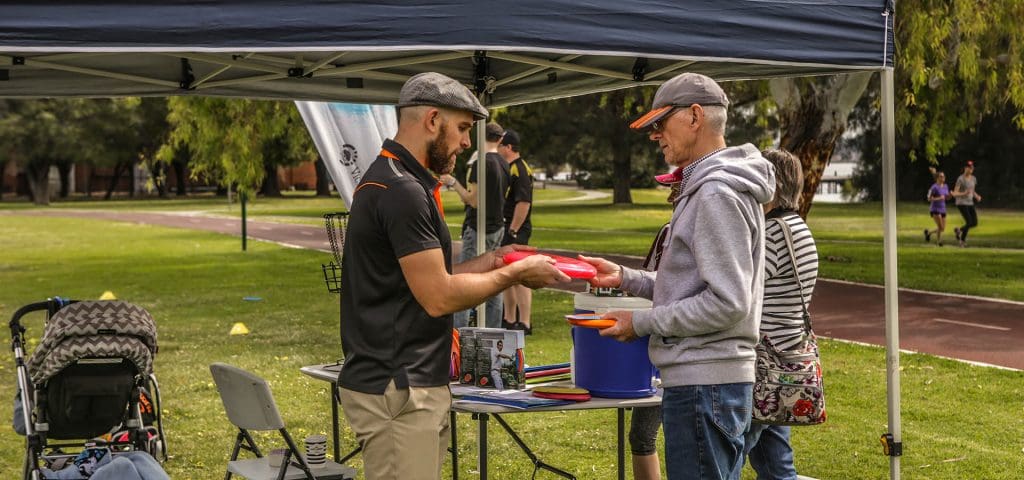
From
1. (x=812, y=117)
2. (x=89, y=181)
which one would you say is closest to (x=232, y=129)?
(x=812, y=117)

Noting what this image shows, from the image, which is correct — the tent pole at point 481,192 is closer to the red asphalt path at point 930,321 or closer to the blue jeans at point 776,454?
the red asphalt path at point 930,321

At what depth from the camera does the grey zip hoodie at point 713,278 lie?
3852 mm

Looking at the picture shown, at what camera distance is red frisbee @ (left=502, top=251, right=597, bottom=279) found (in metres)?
4.32

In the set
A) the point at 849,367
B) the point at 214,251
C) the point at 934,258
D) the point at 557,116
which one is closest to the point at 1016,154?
the point at 557,116

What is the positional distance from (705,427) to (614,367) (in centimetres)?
115

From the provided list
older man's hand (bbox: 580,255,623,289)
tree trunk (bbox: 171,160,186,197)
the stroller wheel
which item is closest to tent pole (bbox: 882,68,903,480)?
older man's hand (bbox: 580,255,623,289)

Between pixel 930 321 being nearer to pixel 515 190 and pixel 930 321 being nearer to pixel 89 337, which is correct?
pixel 515 190

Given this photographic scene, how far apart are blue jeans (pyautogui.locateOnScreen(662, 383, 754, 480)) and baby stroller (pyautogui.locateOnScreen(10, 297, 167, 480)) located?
3.05 m

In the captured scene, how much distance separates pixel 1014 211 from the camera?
152 ft

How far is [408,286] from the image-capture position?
3.89m

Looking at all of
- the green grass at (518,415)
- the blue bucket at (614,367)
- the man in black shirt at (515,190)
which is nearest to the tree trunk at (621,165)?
the green grass at (518,415)

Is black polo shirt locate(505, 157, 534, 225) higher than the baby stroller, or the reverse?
black polo shirt locate(505, 157, 534, 225)

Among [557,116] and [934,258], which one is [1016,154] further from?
[934,258]

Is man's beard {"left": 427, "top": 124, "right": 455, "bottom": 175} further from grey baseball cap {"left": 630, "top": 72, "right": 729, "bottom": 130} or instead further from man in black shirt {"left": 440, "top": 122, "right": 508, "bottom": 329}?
man in black shirt {"left": 440, "top": 122, "right": 508, "bottom": 329}
